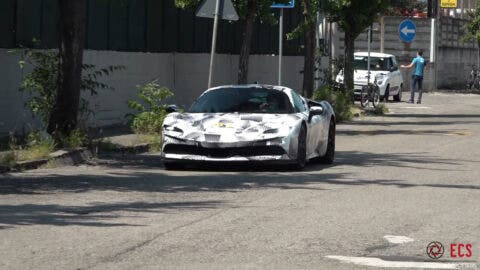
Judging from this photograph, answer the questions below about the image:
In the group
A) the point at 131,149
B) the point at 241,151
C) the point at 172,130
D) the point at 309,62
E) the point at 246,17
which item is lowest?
the point at 131,149

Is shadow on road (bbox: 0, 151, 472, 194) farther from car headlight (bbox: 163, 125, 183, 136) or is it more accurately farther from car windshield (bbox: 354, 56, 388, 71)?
car windshield (bbox: 354, 56, 388, 71)

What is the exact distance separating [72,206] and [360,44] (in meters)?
44.7

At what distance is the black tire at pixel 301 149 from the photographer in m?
16.5

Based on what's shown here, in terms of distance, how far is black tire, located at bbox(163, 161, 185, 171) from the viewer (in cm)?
1664

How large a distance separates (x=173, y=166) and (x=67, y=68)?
3368mm

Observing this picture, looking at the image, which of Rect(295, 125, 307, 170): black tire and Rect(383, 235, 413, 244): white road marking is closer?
Rect(383, 235, 413, 244): white road marking

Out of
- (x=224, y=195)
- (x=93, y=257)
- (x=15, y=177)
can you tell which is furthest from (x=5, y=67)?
(x=93, y=257)

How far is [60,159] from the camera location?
17.4m

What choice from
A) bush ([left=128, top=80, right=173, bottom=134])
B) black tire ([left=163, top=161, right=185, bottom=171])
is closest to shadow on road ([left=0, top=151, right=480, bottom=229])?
black tire ([left=163, top=161, right=185, bottom=171])

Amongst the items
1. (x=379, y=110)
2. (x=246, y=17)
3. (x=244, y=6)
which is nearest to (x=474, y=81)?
(x=379, y=110)

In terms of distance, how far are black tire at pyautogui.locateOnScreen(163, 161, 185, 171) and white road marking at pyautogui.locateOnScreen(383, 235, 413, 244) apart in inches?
261

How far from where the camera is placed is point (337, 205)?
12.6 metres

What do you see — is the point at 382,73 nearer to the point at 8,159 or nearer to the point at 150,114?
the point at 150,114

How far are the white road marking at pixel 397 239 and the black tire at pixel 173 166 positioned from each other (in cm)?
662
